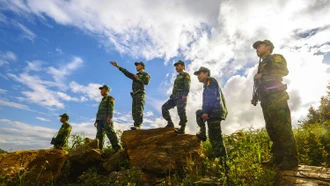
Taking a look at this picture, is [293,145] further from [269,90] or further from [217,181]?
[217,181]

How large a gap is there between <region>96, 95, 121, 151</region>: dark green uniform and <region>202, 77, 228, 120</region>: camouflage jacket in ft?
13.3

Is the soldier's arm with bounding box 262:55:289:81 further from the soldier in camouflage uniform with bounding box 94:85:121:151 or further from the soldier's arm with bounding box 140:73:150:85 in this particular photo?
the soldier in camouflage uniform with bounding box 94:85:121:151

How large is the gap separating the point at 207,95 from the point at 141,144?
2.60m

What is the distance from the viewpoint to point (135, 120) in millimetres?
7840

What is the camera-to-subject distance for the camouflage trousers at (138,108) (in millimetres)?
7820

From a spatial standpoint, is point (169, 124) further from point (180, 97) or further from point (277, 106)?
point (277, 106)

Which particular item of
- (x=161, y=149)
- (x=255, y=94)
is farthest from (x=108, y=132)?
(x=255, y=94)

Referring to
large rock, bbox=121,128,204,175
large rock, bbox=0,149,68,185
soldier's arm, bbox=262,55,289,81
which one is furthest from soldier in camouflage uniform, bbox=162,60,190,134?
large rock, bbox=0,149,68,185

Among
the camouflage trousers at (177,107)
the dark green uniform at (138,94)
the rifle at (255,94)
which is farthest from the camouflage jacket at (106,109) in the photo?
the rifle at (255,94)

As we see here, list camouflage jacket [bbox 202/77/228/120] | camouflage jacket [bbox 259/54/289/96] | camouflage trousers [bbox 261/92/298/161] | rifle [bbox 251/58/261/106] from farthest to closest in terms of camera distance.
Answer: camouflage jacket [bbox 202/77/228/120] → rifle [bbox 251/58/261/106] → camouflage jacket [bbox 259/54/289/96] → camouflage trousers [bbox 261/92/298/161]

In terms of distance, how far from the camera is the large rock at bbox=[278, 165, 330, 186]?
3.77 meters

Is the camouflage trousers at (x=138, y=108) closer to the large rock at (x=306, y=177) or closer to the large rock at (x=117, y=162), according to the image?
the large rock at (x=117, y=162)

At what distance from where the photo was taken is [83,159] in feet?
25.4

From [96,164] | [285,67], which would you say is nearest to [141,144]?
[96,164]
